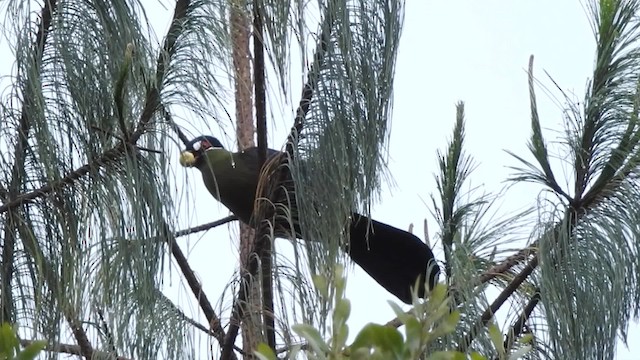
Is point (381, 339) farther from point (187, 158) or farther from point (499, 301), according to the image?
point (187, 158)

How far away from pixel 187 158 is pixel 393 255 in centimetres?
54

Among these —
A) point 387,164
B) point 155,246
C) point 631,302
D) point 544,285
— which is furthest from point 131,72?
point 631,302

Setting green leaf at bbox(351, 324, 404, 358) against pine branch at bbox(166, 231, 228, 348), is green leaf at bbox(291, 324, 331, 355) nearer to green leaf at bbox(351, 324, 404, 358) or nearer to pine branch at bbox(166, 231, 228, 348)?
green leaf at bbox(351, 324, 404, 358)

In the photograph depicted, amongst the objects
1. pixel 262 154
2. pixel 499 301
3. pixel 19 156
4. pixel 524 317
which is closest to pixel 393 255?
pixel 499 301

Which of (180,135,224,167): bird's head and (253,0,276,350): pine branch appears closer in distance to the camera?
(253,0,276,350): pine branch

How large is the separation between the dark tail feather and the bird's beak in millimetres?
387

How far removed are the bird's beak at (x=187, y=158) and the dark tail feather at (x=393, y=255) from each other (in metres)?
0.39

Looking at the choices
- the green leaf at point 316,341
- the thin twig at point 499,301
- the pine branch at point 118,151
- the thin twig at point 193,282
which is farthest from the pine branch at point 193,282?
the green leaf at point 316,341

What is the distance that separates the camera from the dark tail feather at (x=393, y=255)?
2633 millimetres

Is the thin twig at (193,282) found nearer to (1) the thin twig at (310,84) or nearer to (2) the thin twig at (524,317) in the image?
(1) the thin twig at (310,84)

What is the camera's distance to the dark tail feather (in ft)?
8.64

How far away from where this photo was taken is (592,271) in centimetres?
213

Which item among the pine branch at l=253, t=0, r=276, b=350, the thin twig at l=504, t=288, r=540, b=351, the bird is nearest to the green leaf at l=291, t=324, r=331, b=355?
the pine branch at l=253, t=0, r=276, b=350

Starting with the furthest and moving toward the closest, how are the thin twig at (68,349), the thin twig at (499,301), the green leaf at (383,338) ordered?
the thin twig at (499,301), the thin twig at (68,349), the green leaf at (383,338)
